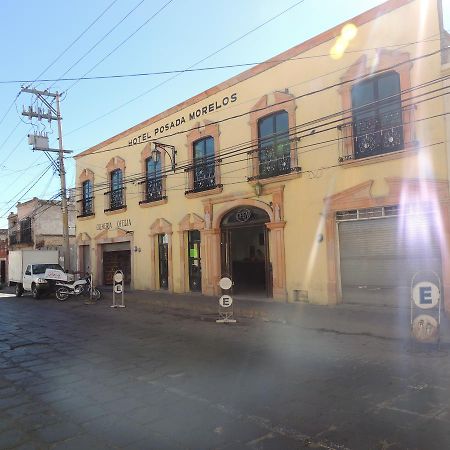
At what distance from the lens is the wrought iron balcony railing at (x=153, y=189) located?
1884 cm

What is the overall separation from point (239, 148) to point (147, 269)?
7.70m

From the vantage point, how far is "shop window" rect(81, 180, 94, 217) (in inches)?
946

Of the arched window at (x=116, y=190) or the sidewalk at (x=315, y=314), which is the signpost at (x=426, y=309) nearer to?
the sidewalk at (x=315, y=314)

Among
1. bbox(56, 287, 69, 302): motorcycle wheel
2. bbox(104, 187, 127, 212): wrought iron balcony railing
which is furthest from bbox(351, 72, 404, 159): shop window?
bbox(56, 287, 69, 302): motorcycle wheel

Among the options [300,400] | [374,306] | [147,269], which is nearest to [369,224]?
[374,306]

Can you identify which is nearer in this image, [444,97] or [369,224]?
[444,97]

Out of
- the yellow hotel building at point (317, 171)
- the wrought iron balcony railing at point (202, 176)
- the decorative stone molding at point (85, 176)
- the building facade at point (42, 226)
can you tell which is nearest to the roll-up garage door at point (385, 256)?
the yellow hotel building at point (317, 171)

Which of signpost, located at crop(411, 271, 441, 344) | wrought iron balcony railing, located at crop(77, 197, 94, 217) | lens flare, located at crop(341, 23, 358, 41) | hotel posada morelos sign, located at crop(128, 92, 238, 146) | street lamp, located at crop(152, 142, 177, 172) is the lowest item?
signpost, located at crop(411, 271, 441, 344)

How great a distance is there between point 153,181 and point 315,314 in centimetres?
1066

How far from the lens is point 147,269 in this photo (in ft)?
65.3

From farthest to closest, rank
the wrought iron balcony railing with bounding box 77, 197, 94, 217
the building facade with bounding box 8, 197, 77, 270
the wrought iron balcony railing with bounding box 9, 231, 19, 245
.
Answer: the wrought iron balcony railing with bounding box 9, 231, 19, 245 → the building facade with bounding box 8, 197, 77, 270 → the wrought iron balcony railing with bounding box 77, 197, 94, 217

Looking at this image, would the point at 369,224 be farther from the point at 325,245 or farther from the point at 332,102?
the point at 332,102

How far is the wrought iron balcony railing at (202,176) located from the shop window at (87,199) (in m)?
8.61

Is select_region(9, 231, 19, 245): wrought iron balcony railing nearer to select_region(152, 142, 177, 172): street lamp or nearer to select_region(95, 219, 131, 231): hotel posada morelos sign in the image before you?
select_region(95, 219, 131, 231): hotel posada morelos sign
